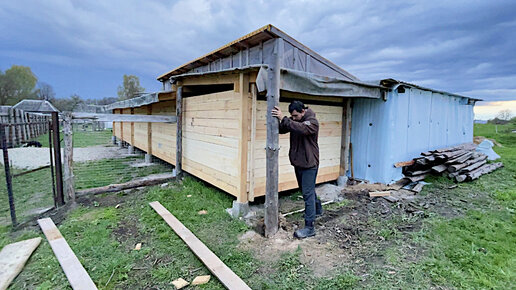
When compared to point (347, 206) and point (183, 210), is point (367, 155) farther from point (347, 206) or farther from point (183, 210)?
point (183, 210)

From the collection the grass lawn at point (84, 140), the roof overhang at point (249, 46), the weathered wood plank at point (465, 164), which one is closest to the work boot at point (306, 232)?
the roof overhang at point (249, 46)

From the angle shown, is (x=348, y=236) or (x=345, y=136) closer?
(x=348, y=236)

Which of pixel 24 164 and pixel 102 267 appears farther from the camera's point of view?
pixel 24 164

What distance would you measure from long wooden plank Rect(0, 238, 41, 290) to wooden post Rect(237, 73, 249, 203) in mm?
2733

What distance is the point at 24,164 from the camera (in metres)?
7.80

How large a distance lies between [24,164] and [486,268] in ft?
36.9

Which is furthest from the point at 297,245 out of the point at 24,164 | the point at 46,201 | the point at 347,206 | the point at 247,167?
the point at 24,164

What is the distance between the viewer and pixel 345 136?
5.72 meters

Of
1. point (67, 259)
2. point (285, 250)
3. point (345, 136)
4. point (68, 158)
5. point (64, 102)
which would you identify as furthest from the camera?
point (64, 102)

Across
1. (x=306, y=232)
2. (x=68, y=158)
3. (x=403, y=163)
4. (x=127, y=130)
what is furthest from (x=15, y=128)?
(x=403, y=163)

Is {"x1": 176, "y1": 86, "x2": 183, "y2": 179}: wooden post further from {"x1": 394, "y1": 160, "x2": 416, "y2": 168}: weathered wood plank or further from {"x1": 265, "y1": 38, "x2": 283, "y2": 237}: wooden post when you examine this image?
{"x1": 394, "y1": 160, "x2": 416, "y2": 168}: weathered wood plank

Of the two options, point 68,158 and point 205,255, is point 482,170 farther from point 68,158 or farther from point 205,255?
point 68,158

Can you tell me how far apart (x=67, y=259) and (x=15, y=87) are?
36762 millimetres

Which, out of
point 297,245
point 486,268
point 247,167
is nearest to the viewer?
point 486,268
